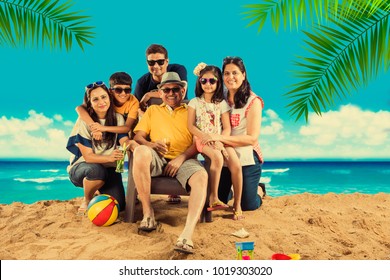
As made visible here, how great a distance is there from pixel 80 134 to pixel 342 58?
263cm

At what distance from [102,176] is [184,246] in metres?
1.41

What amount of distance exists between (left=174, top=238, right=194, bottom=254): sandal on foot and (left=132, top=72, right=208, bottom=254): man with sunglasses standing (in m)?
0.11

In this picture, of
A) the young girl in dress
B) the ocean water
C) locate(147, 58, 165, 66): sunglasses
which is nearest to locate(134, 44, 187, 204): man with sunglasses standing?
locate(147, 58, 165, 66): sunglasses

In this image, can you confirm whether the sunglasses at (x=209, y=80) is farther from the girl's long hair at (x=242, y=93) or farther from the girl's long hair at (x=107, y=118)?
the girl's long hair at (x=107, y=118)

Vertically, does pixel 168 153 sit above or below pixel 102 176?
above

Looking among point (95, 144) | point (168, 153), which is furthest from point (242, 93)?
point (95, 144)

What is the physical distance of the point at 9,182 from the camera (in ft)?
47.9

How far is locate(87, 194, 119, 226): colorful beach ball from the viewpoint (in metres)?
4.23

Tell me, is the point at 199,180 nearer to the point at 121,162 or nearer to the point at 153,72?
the point at 121,162

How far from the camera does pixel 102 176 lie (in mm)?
4582

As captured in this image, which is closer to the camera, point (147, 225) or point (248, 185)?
point (147, 225)

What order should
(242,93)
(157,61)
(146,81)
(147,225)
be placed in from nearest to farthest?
(147,225) < (242,93) < (157,61) < (146,81)

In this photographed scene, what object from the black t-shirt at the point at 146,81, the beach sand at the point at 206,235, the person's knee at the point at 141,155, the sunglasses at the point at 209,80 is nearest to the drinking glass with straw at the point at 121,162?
the person's knee at the point at 141,155
